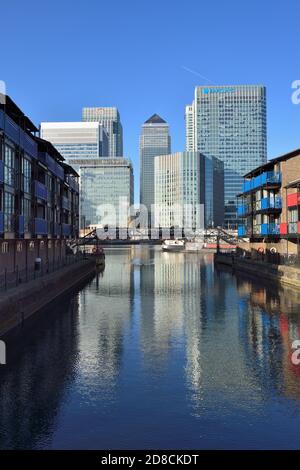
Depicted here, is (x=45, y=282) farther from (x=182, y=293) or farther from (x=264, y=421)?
(x=264, y=421)

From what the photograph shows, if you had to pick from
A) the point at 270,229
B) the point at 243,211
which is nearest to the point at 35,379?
the point at 270,229

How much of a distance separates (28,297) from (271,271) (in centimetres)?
3326

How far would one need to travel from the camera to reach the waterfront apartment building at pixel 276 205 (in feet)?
196

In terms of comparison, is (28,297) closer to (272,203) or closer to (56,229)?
(56,229)

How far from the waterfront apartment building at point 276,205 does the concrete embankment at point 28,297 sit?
83.9ft

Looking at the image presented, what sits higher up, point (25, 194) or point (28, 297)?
point (25, 194)

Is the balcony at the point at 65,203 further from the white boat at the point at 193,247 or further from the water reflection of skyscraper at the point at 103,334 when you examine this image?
the white boat at the point at 193,247

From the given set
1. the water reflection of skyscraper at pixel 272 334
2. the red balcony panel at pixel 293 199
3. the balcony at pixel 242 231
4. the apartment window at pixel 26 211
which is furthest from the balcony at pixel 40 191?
the balcony at pixel 242 231

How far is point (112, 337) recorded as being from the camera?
2744 centimetres

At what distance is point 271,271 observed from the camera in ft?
190

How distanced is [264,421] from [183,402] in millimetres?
2847

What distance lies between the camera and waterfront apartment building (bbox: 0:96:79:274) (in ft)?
131

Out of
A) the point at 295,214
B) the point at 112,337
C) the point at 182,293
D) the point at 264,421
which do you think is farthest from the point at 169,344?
the point at 295,214
